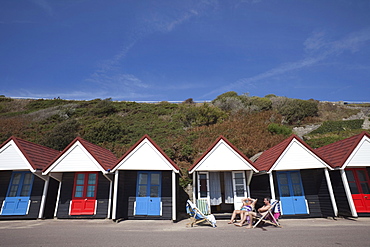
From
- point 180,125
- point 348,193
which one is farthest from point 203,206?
point 180,125

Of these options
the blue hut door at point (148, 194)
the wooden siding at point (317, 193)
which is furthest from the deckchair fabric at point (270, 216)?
the blue hut door at point (148, 194)

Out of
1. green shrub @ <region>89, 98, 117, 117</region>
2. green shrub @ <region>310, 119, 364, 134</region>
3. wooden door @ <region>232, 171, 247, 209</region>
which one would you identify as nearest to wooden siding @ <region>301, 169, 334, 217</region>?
wooden door @ <region>232, 171, 247, 209</region>

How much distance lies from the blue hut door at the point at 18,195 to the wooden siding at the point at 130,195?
16.9ft

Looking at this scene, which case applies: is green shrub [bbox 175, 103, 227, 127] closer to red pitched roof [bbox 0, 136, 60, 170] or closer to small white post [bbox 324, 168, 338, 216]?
small white post [bbox 324, 168, 338, 216]

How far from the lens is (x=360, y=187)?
10.9 metres

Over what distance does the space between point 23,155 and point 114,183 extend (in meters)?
5.24

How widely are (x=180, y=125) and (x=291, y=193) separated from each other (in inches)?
752

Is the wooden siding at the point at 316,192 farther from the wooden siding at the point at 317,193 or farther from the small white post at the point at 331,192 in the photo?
the small white post at the point at 331,192

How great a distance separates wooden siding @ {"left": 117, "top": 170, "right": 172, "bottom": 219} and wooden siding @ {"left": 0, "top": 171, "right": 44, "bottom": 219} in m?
4.57

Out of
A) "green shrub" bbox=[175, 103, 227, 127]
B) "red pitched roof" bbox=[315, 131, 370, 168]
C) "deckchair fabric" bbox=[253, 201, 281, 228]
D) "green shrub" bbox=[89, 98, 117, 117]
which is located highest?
"green shrub" bbox=[89, 98, 117, 117]

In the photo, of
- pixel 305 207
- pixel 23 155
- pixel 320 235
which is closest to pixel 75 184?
pixel 23 155

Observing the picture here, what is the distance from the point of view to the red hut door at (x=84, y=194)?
36.6ft

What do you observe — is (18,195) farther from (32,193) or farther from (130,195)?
(130,195)

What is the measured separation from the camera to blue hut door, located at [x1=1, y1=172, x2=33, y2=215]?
11.1 m
